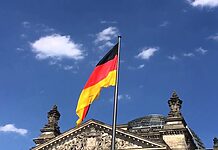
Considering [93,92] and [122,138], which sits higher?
[122,138]

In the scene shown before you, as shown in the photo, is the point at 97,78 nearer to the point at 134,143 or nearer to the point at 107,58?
the point at 107,58

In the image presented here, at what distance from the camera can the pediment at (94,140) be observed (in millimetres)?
45281

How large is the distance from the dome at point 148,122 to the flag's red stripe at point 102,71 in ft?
120

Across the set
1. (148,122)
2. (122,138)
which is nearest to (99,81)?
(122,138)

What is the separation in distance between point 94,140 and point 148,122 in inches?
606

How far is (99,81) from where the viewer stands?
22016mm

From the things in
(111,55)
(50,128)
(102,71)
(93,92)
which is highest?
(50,128)

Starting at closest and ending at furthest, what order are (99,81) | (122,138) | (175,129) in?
(99,81) → (122,138) → (175,129)

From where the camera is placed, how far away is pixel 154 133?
5244cm

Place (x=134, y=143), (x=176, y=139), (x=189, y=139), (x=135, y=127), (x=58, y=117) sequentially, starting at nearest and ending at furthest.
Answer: (x=134, y=143) < (x=176, y=139) < (x=189, y=139) < (x=58, y=117) < (x=135, y=127)

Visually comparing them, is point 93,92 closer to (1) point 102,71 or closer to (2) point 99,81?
(2) point 99,81

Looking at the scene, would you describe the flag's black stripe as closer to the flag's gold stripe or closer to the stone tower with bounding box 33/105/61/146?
the flag's gold stripe

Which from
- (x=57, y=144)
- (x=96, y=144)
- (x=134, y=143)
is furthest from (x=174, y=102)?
(x=57, y=144)

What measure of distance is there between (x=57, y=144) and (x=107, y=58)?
2881 centimetres
